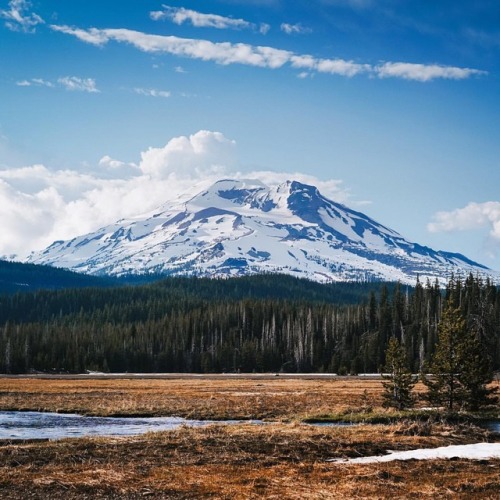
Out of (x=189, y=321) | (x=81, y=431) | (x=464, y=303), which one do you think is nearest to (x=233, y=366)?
(x=189, y=321)

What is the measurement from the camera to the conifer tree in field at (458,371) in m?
47.2

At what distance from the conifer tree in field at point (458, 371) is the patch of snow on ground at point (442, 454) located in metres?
17.9

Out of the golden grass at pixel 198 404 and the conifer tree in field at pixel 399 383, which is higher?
the conifer tree in field at pixel 399 383

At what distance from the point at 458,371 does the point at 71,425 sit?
27293 millimetres

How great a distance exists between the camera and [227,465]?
24.1 metres

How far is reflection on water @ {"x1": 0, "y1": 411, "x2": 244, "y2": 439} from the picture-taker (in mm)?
35725

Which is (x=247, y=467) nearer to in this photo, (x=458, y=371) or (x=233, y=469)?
(x=233, y=469)

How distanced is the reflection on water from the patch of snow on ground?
15.0m

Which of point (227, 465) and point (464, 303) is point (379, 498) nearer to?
point (227, 465)

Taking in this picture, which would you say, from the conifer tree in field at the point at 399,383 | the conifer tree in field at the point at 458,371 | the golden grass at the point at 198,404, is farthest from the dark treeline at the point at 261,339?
the conifer tree in field at the point at 399,383

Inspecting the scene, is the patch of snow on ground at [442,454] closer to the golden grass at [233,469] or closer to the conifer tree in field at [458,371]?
the golden grass at [233,469]

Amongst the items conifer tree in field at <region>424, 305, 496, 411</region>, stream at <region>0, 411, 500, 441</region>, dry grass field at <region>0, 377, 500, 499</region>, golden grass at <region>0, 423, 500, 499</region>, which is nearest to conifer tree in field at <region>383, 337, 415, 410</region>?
conifer tree in field at <region>424, 305, 496, 411</region>

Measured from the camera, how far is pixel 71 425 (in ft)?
135

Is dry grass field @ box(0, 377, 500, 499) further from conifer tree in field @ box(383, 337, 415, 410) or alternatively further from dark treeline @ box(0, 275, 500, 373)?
dark treeline @ box(0, 275, 500, 373)
